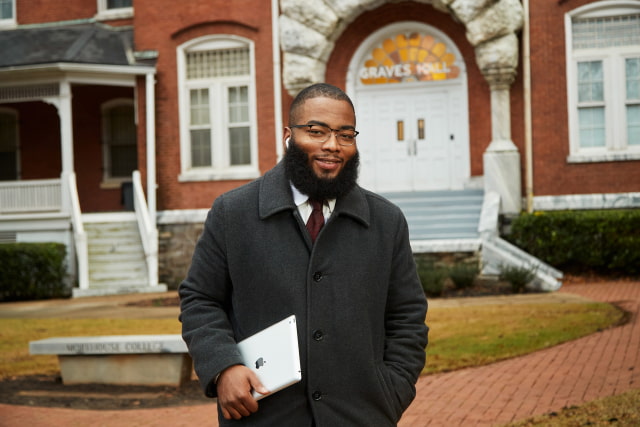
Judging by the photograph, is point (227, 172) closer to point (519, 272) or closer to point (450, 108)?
point (450, 108)

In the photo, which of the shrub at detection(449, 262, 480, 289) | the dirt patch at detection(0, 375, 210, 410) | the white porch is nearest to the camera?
the dirt patch at detection(0, 375, 210, 410)

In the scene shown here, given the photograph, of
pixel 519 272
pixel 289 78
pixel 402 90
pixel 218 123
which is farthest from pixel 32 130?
pixel 519 272

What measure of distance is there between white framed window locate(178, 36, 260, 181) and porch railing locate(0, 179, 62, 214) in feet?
8.75

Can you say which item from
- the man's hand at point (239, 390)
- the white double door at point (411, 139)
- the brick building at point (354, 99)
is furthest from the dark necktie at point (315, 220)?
the white double door at point (411, 139)

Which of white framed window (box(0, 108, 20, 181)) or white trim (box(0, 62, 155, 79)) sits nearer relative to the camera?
white trim (box(0, 62, 155, 79))

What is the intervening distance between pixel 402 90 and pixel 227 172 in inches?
164

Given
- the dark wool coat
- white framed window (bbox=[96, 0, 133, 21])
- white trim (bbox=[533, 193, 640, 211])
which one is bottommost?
white trim (bbox=[533, 193, 640, 211])

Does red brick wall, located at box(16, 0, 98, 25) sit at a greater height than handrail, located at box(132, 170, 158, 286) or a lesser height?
greater

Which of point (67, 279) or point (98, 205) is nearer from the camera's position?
point (67, 279)

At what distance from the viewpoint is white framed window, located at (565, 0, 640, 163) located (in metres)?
16.8

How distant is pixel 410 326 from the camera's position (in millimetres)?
3012

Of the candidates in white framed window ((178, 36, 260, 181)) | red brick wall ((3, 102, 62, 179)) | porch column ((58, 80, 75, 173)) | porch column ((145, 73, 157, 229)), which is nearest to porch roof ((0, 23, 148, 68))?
porch column ((58, 80, 75, 173))

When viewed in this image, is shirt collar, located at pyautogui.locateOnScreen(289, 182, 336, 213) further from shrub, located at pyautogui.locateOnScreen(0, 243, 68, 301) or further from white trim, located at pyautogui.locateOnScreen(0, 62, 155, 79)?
white trim, located at pyautogui.locateOnScreen(0, 62, 155, 79)

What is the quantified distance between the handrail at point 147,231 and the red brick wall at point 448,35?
4.67 metres
